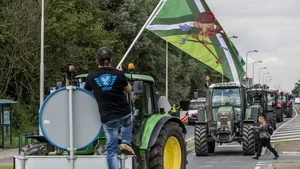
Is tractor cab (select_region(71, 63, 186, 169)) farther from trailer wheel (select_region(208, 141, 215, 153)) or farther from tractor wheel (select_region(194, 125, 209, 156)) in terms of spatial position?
trailer wheel (select_region(208, 141, 215, 153))

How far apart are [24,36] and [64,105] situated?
30878 mm

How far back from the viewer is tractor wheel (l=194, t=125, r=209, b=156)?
2180 cm

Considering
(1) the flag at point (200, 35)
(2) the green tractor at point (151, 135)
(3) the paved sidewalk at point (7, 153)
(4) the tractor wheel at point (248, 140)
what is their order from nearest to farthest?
(2) the green tractor at point (151, 135), (1) the flag at point (200, 35), (4) the tractor wheel at point (248, 140), (3) the paved sidewalk at point (7, 153)

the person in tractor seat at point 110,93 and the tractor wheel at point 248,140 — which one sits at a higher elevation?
the person in tractor seat at point 110,93

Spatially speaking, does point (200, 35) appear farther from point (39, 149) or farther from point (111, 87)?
point (111, 87)

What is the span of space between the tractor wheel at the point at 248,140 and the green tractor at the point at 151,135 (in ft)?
33.1

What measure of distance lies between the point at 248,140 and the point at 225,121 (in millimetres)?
1306

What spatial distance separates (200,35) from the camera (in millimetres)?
17000

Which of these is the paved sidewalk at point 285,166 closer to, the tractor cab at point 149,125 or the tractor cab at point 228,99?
the tractor cab at point 149,125

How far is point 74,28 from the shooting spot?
130ft

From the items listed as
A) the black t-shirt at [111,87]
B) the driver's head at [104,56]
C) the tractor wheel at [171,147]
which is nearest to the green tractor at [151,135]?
the tractor wheel at [171,147]

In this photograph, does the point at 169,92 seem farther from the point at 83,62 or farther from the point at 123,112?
the point at 123,112

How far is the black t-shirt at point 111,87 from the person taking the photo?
293 inches

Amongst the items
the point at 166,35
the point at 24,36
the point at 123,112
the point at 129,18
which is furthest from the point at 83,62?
the point at 123,112
